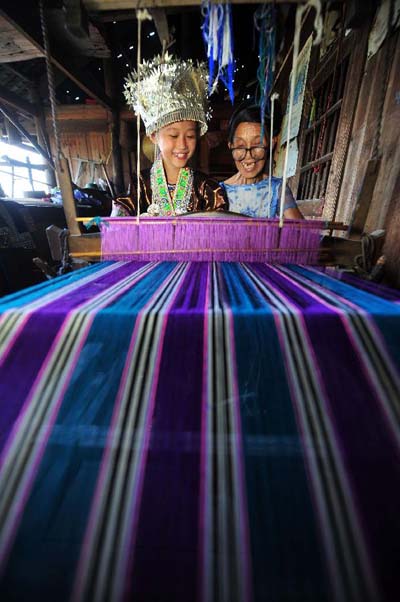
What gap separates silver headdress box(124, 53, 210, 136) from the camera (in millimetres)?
1989

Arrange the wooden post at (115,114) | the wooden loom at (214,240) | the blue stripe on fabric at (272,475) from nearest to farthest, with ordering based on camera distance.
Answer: the blue stripe on fabric at (272,475)
the wooden loom at (214,240)
the wooden post at (115,114)

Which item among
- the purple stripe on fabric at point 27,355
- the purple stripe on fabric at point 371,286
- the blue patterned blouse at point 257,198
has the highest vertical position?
the blue patterned blouse at point 257,198

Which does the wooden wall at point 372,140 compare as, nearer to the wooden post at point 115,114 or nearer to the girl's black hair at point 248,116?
the girl's black hair at point 248,116

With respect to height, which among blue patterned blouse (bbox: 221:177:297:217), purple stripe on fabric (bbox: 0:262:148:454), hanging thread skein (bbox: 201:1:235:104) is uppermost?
hanging thread skein (bbox: 201:1:235:104)

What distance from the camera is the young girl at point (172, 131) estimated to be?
2.00m

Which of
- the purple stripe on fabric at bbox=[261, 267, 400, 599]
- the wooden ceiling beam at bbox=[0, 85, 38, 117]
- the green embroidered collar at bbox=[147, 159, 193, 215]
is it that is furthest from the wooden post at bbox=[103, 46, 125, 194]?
the purple stripe on fabric at bbox=[261, 267, 400, 599]

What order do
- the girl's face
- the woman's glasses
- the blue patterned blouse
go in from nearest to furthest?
the girl's face, the woman's glasses, the blue patterned blouse

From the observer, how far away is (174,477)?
0.51 m

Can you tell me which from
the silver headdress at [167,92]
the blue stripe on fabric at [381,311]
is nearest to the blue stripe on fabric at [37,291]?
the blue stripe on fabric at [381,311]

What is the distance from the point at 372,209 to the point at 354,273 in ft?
2.59

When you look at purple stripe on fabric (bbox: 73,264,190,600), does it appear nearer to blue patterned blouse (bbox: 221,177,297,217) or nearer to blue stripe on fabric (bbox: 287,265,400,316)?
blue stripe on fabric (bbox: 287,265,400,316)

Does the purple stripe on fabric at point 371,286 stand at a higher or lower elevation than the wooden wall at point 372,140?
lower

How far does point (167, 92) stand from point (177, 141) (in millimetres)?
339

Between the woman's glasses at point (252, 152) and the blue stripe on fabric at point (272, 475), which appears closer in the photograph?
the blue stripe on fabric at point (272, 475)
